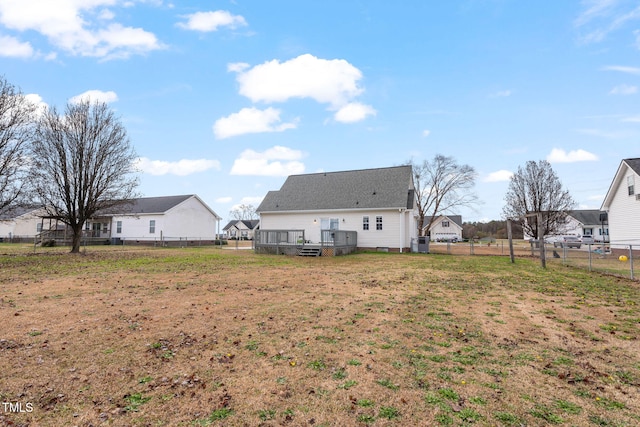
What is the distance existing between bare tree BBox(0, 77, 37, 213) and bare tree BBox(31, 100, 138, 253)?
1.47 metres

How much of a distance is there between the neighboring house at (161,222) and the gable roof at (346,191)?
13017mm

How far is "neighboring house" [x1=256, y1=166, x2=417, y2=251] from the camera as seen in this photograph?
23.7 metres

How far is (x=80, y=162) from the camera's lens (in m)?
21.5

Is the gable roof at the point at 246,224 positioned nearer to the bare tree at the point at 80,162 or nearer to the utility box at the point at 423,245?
the bare tree at the point at 80,162

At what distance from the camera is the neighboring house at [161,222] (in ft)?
113

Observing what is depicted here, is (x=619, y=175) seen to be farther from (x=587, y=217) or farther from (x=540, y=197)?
(x=587, y=217)

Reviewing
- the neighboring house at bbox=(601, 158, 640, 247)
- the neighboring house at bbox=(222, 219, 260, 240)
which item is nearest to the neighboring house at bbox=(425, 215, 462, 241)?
the neighboring house at bbox=(222, 219, 260, 240)

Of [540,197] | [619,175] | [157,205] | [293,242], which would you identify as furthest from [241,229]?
[619,175]

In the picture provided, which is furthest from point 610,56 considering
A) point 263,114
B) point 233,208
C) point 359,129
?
point 233,208

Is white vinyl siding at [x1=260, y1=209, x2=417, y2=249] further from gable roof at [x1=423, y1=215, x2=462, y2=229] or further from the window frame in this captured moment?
gable roof at [x1=423, y1=215, x2=462, y2=229]

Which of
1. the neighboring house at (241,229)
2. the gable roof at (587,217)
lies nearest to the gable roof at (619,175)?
the gable roof at (587,217)

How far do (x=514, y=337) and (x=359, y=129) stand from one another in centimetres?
2222

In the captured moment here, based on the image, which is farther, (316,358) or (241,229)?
(241,229)

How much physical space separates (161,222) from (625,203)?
129 feet
